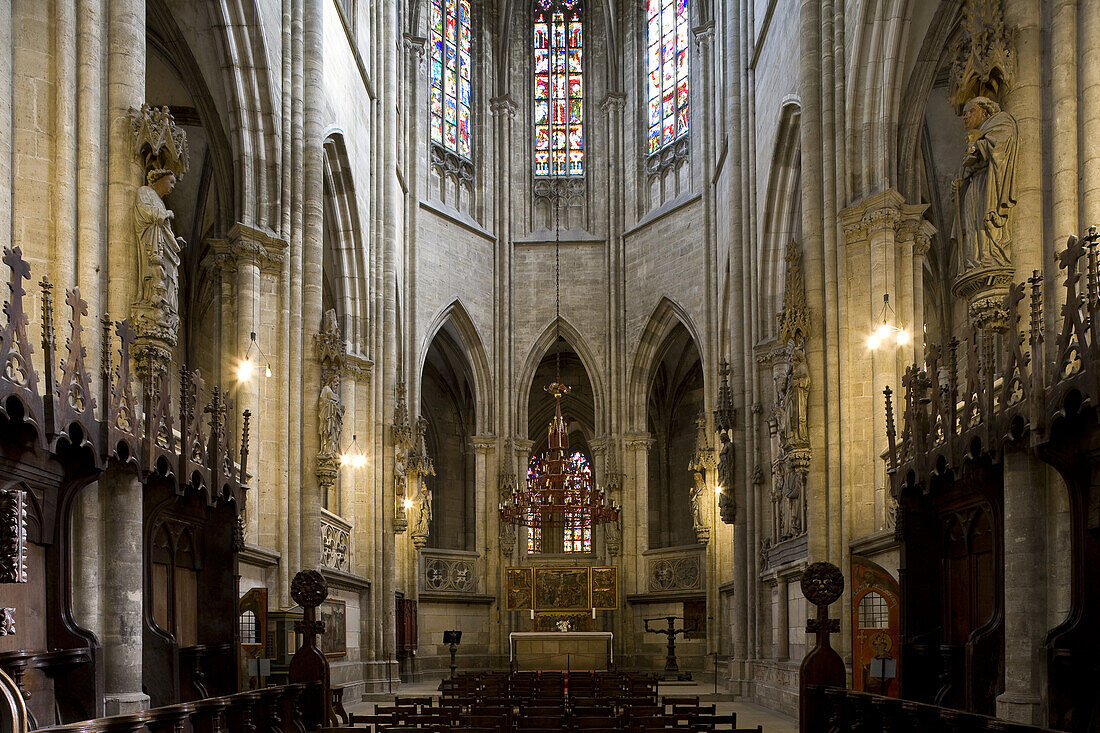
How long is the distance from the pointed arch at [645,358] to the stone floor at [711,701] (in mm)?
8755

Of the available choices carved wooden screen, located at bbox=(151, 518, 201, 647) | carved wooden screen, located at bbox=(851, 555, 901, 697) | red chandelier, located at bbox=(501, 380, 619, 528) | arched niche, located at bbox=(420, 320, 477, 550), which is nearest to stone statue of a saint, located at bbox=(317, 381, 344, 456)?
carved wooden screen, located at bbox=(151, 518, 201, 647)

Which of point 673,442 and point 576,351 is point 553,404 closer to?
point 673,442

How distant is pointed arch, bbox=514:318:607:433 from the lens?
1438 inches

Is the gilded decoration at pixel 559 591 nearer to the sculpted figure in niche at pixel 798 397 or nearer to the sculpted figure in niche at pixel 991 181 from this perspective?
the sculpted figure in niche at pixel 798 397

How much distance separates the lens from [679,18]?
35844 mm

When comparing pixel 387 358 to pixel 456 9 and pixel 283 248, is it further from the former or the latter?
pixel 456 9

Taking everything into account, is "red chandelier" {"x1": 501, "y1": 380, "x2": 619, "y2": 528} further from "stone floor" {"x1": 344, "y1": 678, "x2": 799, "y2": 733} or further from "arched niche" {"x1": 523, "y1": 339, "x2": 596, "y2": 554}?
"arched niche" {"x1": 523, "y1": 339, "x2": 596, "y2": 554}

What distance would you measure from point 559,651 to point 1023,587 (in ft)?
66.5

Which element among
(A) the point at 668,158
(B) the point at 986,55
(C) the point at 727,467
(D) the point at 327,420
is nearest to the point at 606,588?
(C) the point at 727,467

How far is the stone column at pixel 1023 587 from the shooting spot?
995 centimetres

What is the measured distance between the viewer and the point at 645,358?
36156mm

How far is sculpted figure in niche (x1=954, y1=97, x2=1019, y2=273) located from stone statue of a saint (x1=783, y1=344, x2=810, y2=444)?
771 cm

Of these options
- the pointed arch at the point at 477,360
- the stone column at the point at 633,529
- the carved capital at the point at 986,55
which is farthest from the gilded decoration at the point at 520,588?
the carved capital at the point at 986,55

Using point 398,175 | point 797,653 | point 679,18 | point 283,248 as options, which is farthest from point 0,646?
point 679,18
